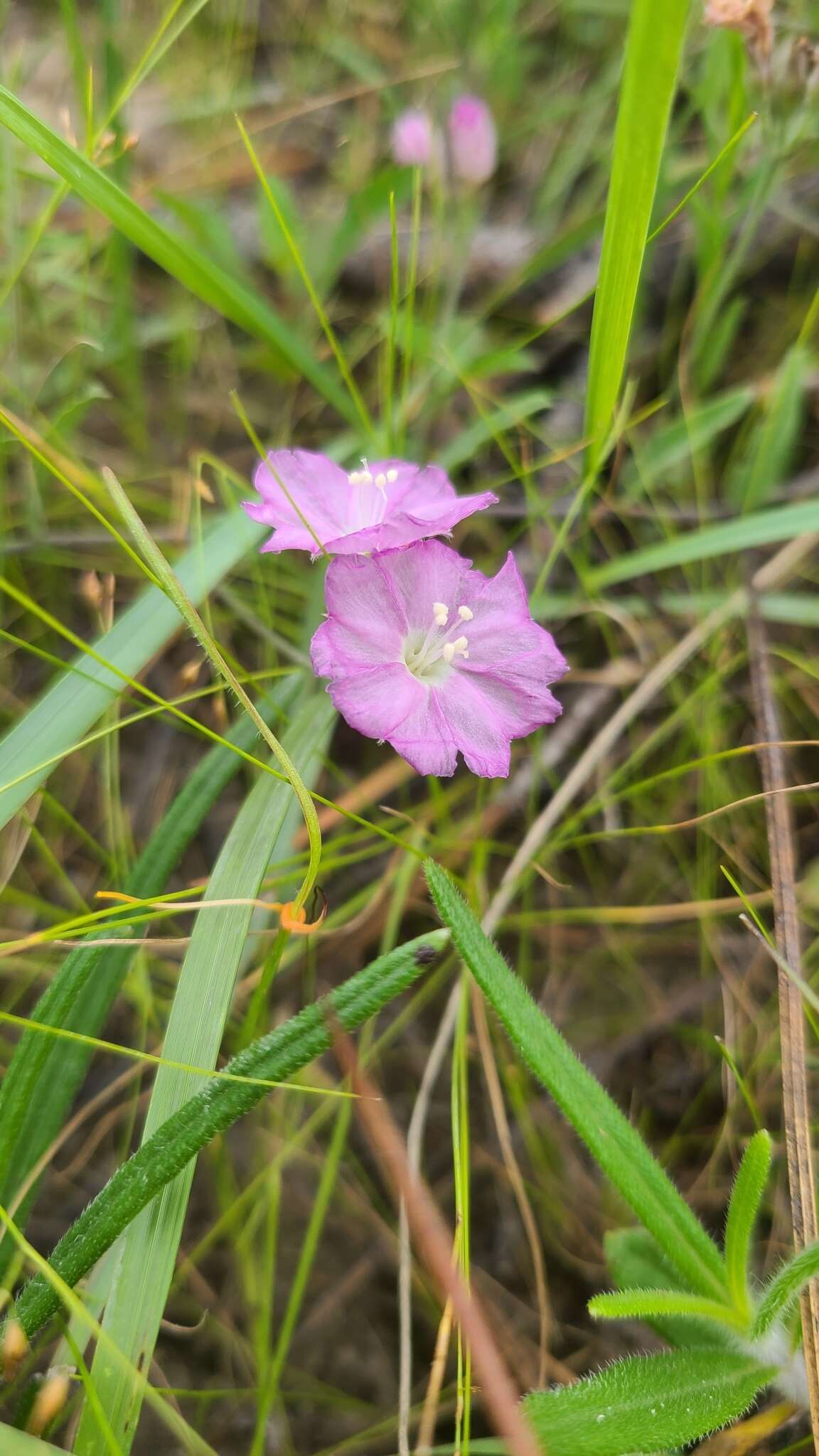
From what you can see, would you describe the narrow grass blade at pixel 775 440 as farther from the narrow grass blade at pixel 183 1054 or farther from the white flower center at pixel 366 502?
the narrow grass blade at pixel 183 1054

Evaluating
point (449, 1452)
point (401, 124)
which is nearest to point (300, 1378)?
point (449, 1452)

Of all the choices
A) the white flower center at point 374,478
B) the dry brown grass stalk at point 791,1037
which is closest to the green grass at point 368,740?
the dry brown grass stalk at point 791,1037

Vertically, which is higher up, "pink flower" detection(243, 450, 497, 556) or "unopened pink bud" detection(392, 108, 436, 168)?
"unopened pink bud" detection(392, 108, 436, 168)

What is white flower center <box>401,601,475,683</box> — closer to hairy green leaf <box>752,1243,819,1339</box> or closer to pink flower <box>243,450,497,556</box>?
pink flower <box>243,450,497,556</box>

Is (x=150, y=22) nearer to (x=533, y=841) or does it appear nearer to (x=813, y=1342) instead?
(x=533, y=841)

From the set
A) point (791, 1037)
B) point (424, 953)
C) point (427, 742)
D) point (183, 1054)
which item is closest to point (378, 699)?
point (427, 742)

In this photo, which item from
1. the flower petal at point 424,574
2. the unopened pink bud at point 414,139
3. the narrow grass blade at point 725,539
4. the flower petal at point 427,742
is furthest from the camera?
Answer: the unopened pink bud at point 414,139

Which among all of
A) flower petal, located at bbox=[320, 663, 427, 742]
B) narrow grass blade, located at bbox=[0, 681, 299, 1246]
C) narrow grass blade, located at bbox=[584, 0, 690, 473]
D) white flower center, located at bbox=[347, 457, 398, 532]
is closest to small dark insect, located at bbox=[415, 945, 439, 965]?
flower petal, located at bbox=[320, 663, 427, 742]
